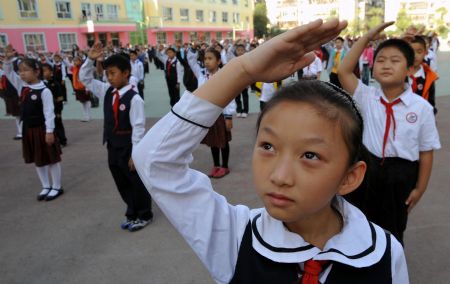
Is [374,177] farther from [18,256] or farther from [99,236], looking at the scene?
[18,256]

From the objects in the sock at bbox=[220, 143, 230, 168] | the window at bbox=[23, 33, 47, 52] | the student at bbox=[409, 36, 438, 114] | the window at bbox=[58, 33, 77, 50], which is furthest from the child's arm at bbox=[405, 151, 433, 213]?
the window at bbox=[58, 33, 77, 50]

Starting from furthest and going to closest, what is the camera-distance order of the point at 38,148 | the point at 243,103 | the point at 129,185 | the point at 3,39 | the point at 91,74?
the point at 3,39
the point at 243,103
the point at 38,148
the point at 91,74
the point at 129,185

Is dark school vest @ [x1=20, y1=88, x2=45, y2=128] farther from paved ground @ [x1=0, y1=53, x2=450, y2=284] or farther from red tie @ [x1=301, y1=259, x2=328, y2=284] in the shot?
red tie @ [x1=301, y1=259, x2=328, y2=284]

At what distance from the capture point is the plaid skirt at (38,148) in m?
3.86

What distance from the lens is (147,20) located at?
35.1 metres

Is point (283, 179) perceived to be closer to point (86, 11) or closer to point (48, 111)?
point (48, 111)

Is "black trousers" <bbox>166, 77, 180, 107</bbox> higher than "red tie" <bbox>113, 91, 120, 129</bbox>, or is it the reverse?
"red tie" <bbox>113, 91, 120, 129</bbox>

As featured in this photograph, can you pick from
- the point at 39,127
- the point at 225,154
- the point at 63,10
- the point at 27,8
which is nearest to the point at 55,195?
the point at 39,127

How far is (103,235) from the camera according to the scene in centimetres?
316

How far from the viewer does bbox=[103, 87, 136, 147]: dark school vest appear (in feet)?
10.1

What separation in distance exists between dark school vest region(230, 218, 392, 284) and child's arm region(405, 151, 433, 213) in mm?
1199

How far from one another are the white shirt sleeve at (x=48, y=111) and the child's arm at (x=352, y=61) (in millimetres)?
2909

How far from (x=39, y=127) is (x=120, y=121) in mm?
1335

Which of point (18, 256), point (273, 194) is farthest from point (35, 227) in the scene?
point (273, 194)
